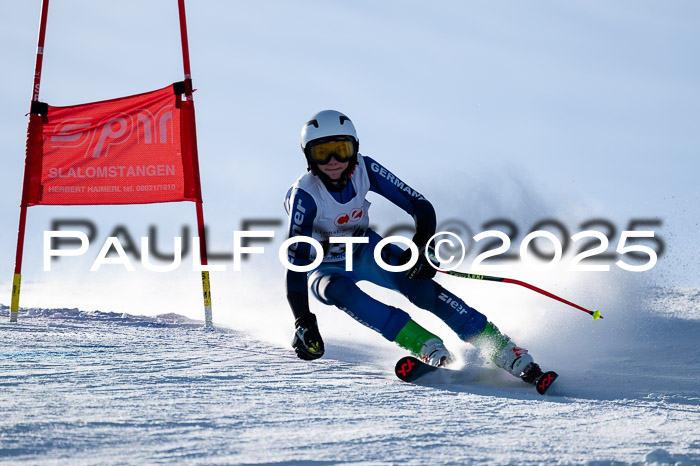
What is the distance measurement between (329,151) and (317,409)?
1781 mm

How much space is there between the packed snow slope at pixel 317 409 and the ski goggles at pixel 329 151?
4.09ft

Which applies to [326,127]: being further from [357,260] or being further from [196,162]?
[196,162]

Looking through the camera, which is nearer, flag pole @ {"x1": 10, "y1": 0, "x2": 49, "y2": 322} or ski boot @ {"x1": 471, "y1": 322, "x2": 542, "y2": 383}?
ski boot @ {"x1": 471, "y1": 322, "x2": 542, "y2": 383}

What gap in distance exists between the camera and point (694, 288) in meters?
9.38

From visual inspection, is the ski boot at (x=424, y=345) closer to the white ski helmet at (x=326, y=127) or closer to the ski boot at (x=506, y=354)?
the ski boot at (x=506, y=354)

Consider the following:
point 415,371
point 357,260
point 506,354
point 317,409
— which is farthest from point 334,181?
point 317,409

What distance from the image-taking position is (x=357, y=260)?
439cm

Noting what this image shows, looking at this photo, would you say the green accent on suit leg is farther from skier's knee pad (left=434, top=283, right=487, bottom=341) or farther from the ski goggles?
the ski goggles

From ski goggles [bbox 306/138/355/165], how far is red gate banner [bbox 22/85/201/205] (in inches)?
134

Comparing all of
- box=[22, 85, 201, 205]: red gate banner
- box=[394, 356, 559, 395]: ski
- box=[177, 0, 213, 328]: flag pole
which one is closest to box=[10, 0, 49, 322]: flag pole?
box=[22, 85, 201, 205]: red gate banner

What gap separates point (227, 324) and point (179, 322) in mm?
529

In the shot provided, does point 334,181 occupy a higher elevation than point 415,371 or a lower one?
higher

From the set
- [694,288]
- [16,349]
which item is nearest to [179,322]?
[16,349]

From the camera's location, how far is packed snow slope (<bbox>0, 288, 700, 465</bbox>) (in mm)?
2143
